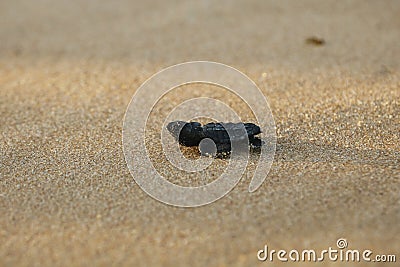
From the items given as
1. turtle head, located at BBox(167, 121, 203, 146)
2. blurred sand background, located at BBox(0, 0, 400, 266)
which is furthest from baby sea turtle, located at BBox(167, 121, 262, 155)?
blurred sand background, located at BBox(0, 0, 400, 266)

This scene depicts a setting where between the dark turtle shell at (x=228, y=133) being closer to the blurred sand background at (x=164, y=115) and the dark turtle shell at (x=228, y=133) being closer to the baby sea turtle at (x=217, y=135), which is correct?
the baby sea turtle at (x=217, y=135)

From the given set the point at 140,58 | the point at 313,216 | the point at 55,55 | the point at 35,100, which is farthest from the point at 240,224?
the point at 55,55

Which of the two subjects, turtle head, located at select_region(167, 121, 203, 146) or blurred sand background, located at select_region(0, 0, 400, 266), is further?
turtle head, located at select_region(167, 121, 203, 146)

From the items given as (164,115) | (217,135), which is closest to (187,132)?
(217,135)

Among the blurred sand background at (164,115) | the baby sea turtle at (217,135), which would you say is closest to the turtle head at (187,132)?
the baby sea turtle at (217,135)

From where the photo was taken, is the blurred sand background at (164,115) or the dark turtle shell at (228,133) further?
the dark turtle shell at (228,133)

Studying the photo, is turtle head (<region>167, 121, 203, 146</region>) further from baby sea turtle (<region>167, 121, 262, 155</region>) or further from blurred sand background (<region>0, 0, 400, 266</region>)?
blurred sand background (<region>0, 0, 400, 266</region>)

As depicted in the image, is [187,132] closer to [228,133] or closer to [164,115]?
[228,133]
